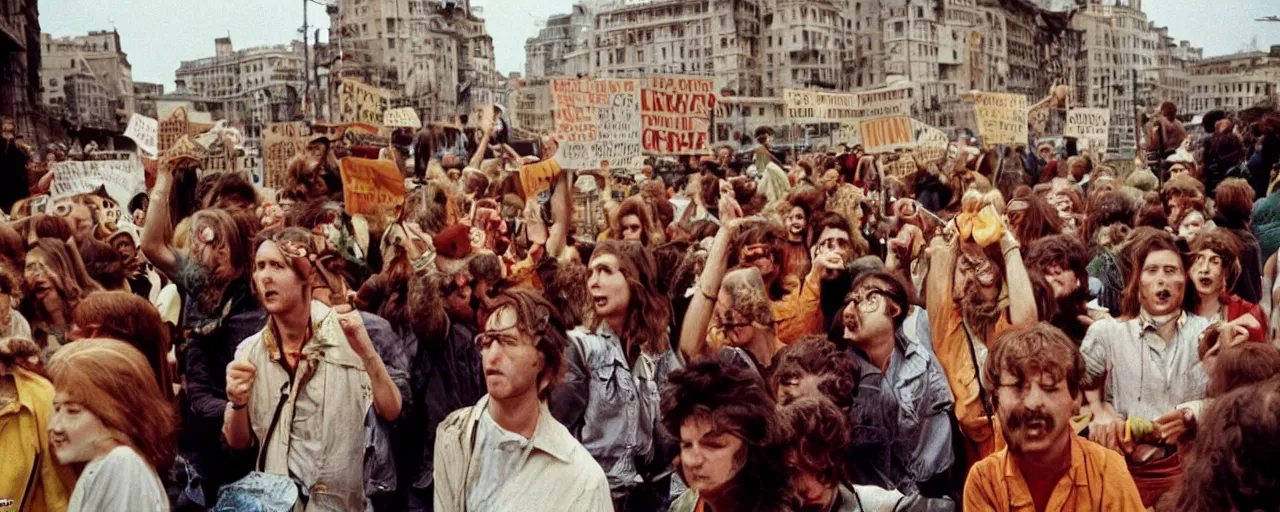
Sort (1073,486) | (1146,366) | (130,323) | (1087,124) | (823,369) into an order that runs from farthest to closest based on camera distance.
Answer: (1087,124)
(1146,366)
(130,323)
(823,369)
(1073,486)

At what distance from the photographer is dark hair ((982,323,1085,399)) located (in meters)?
4.10

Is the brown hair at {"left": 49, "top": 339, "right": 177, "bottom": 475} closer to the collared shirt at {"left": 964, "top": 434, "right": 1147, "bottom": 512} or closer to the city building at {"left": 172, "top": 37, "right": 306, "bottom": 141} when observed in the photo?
the collared shirt at {"left": 964, "top": 434, "right": 1147, "bottom": 512}

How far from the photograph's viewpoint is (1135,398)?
18.3ft

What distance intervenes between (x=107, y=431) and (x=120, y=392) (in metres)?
0.12

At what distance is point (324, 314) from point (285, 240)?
0.32 m

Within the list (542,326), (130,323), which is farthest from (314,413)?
(542,326)

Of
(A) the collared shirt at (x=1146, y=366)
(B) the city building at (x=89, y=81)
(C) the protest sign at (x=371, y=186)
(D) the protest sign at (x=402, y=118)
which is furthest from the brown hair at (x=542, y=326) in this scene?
(D) the protest sign at (x=402, y=118)

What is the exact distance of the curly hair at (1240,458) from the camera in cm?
309

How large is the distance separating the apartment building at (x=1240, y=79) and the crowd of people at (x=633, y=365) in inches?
853

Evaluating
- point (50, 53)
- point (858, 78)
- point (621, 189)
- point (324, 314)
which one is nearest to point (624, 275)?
point (324, 314)

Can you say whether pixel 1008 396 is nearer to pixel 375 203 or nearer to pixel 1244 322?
pixel 1244 322

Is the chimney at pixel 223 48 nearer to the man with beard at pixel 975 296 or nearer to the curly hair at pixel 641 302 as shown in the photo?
the curly hair at pixel 641 302

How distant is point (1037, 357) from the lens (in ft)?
13.5

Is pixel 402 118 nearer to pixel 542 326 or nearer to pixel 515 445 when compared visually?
pixel 542 326
